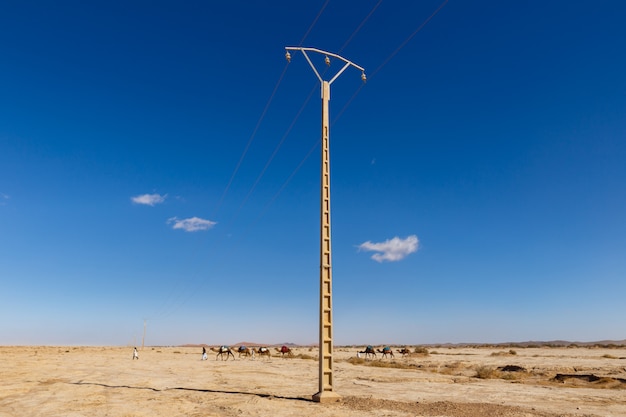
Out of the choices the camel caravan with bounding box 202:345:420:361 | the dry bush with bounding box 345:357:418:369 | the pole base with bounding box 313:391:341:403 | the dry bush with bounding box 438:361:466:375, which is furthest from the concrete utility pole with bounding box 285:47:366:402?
the camel caravan with bounding box 202:345:420:361

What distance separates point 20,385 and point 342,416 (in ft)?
64.7

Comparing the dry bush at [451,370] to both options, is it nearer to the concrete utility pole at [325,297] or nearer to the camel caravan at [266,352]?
the camel caravan at [266,352]

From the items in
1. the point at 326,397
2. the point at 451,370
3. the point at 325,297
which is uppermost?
the point at 325,297

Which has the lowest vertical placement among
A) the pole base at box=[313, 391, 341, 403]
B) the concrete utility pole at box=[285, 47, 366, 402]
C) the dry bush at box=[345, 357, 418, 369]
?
the dry bush at box=[345, 357, 418, 369]

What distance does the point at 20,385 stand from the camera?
23438mm

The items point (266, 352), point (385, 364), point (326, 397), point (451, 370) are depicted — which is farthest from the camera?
point (266, 352)

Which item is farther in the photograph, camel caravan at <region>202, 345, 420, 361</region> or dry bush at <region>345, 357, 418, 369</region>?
camel caravan at <region>202, 345, 420, 361</region>

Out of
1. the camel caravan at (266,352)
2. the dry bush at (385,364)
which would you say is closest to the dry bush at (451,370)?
the dry bush at (385,364)

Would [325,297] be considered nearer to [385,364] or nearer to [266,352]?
[385,364]

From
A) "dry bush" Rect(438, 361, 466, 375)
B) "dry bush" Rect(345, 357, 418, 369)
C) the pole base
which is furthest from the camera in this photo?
"dry bush" Rect(345, 357, 418, 369)

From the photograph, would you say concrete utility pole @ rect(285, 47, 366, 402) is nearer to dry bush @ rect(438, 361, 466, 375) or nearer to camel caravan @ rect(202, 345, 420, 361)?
dry bush @ rect(438, 361, 466, 375)

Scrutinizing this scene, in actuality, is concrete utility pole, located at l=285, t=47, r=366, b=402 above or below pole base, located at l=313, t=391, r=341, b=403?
above

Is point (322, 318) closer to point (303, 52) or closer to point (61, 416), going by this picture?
point (61, 416)

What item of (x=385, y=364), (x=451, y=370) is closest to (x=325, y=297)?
(x=451, y=370)
